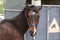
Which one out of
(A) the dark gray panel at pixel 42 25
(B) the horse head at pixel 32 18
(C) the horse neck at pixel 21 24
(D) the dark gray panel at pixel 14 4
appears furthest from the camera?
(A) the dark gray panel at pixel 42 25

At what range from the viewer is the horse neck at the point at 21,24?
13.9 feet

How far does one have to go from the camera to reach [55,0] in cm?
647

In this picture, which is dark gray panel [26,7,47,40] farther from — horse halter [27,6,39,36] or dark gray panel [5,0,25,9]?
horse halter [27,6,39,36]

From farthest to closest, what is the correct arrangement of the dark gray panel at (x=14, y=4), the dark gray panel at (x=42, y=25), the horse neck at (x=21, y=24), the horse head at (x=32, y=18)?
the dark gray panel at (x=42, y=25)
the dark gray panel at (x=14, y=4)
the horse neck at (x=21, y=24)
the horse head at (x=32, y=18)

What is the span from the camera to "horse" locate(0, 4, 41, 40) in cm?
408

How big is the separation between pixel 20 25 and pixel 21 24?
27 millimetres

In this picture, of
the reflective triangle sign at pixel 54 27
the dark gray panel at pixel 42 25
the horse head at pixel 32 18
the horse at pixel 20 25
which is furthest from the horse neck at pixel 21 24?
the reflective triangle sign at pixel 54 27

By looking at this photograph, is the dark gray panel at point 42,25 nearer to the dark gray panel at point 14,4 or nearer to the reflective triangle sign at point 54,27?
the reflective triangle sign at point 54,27

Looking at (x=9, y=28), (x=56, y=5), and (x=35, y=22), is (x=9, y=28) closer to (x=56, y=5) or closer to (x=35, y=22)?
(x=35, y=22)

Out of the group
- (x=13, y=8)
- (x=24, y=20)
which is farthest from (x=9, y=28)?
(x=13, y=8)

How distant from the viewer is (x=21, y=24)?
4277 mm

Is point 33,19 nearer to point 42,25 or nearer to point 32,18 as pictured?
point 32,18

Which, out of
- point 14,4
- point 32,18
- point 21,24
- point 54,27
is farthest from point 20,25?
point 54,27

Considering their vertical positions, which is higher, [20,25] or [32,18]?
[32,18]
